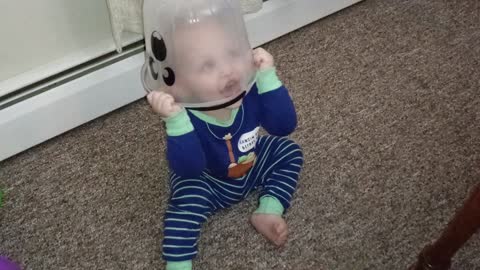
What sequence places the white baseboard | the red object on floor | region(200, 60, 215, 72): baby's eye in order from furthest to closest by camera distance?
the white baseboard, region(200, 60, 215, 72): baby's eye, the red object on floor

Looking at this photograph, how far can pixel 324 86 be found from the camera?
117 centimetres

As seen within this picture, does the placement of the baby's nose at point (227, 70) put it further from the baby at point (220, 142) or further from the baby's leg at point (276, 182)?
the baby's leg at point (276, 182)

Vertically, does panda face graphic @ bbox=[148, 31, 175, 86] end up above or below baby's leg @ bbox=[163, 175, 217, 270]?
above

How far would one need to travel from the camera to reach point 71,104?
1.08 m

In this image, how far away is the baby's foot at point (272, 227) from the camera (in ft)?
3.01

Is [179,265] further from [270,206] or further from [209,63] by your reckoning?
[209,63]

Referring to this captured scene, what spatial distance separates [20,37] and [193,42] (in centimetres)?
38

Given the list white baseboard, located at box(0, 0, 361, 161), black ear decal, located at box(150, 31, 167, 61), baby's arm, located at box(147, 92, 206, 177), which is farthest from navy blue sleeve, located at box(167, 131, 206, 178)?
white baseboard, located at box(0, 0, 361, 161)

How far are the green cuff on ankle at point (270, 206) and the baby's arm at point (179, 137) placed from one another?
0.45 feet

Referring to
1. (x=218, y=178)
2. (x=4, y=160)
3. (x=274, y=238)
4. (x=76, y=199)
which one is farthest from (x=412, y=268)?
(x=4, y=160)

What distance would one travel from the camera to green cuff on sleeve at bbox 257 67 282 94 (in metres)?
0.86

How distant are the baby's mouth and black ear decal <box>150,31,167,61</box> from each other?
0.09m

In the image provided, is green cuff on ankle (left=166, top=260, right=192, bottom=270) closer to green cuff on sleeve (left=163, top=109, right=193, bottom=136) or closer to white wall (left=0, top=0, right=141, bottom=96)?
green cuff on sleeve (left=163, top=109, right=193, bottom=136)

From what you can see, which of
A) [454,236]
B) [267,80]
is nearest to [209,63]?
[267,80]
